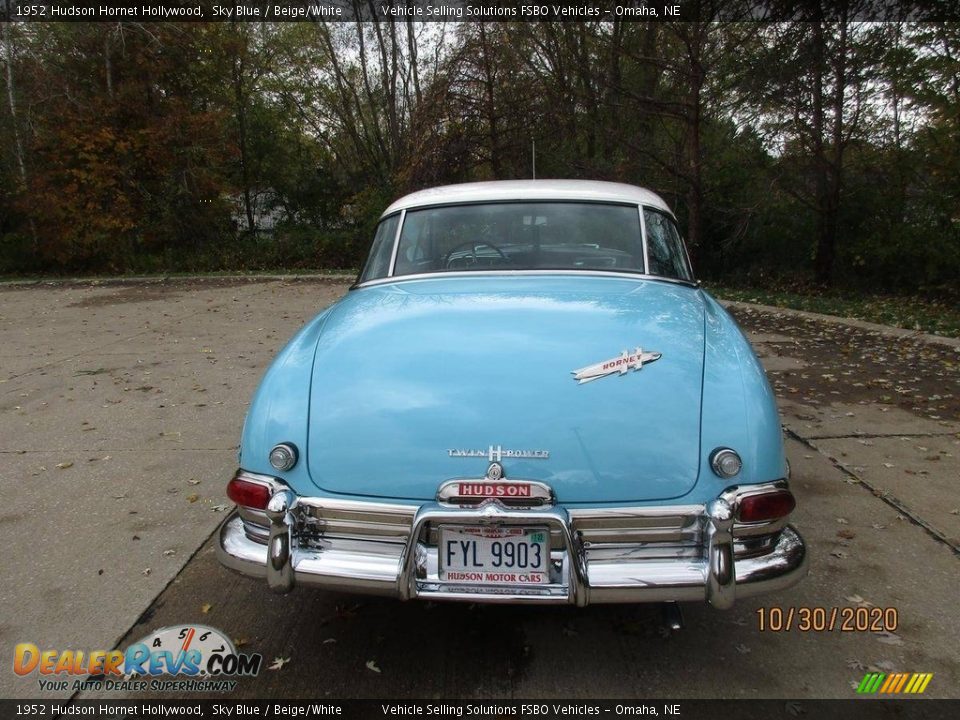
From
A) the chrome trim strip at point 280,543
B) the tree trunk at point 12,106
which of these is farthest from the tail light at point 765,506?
the tree trunk at point 12,106

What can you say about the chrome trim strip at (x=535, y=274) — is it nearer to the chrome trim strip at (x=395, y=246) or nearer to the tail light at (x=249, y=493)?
the chrome trim strip at (x=395, y=246)

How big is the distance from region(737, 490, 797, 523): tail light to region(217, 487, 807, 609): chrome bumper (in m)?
0.04

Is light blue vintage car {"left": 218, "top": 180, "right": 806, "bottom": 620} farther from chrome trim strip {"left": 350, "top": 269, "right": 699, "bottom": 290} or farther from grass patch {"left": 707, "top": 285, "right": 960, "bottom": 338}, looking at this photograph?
grass patch {"left": 707, "top": 285, "right": 960, "bottom": 338}

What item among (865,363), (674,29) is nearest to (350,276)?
(674,29)

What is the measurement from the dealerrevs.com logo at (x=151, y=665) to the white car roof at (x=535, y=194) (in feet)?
7.71

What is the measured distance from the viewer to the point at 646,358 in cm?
239

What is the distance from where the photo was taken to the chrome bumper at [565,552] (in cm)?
205

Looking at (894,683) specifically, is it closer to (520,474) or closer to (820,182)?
(520,474)

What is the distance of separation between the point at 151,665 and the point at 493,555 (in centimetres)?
136

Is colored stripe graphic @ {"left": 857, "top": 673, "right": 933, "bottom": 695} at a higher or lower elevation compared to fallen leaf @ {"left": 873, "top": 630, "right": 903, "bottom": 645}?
lower

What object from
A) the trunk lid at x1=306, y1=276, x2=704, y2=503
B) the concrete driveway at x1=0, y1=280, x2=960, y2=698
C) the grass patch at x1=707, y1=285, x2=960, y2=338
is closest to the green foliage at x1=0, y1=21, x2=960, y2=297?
the grass patch at x1=707, y1=285, x2=960, y2=338

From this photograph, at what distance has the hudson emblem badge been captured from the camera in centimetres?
230

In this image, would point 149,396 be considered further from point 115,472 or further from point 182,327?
point 182,327

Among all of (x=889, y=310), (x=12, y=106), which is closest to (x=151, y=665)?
(x=889, y=310)
